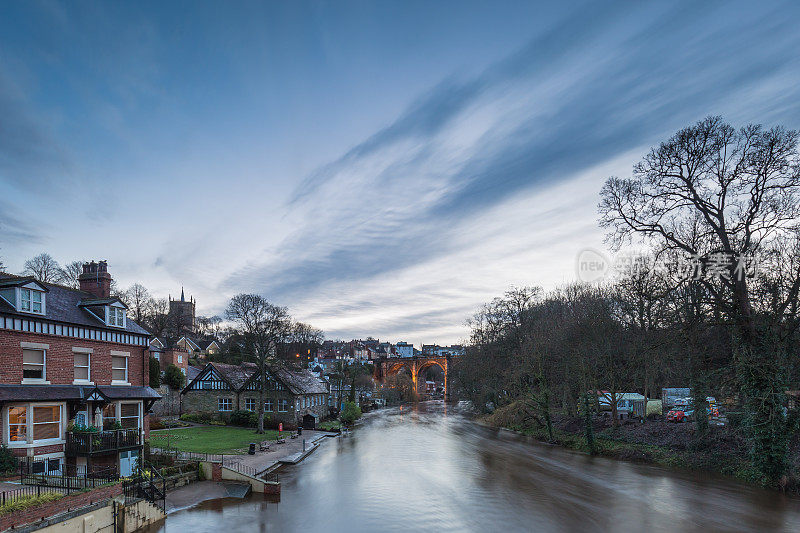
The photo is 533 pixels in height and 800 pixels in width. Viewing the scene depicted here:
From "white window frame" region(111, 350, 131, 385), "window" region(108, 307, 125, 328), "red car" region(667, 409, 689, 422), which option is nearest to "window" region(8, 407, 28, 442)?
"white window frame" region(111, 350, 131, 385)

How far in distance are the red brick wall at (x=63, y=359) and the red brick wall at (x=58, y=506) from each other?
6.32 m

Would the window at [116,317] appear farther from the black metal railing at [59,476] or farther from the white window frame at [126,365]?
the black metal railing at [59,476]

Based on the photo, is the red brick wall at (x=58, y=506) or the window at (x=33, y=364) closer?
the red brick wall at (x=58, y=506)

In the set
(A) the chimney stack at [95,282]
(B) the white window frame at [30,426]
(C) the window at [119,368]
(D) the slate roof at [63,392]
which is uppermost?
(A) the chimney stack at [95,282]

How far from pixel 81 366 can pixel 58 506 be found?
989 cm

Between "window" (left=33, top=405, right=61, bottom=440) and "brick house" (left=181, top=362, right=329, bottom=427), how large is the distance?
26832 millimetres

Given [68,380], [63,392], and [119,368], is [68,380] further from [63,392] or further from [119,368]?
[119,368]

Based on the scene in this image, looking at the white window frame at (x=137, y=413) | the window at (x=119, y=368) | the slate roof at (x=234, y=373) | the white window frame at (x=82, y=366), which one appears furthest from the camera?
the slate roof at (x=234, y=373)

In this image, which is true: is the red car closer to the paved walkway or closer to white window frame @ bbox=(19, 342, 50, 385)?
the paved walkway

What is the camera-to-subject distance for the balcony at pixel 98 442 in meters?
19.4

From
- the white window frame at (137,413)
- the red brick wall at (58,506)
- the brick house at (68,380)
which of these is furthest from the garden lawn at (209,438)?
the red brick wall at (58,506)

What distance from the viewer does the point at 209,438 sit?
36.5 metres

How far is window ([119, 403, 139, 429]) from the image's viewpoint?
23031 millimetres

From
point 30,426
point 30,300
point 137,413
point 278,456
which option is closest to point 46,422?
point 30,426
